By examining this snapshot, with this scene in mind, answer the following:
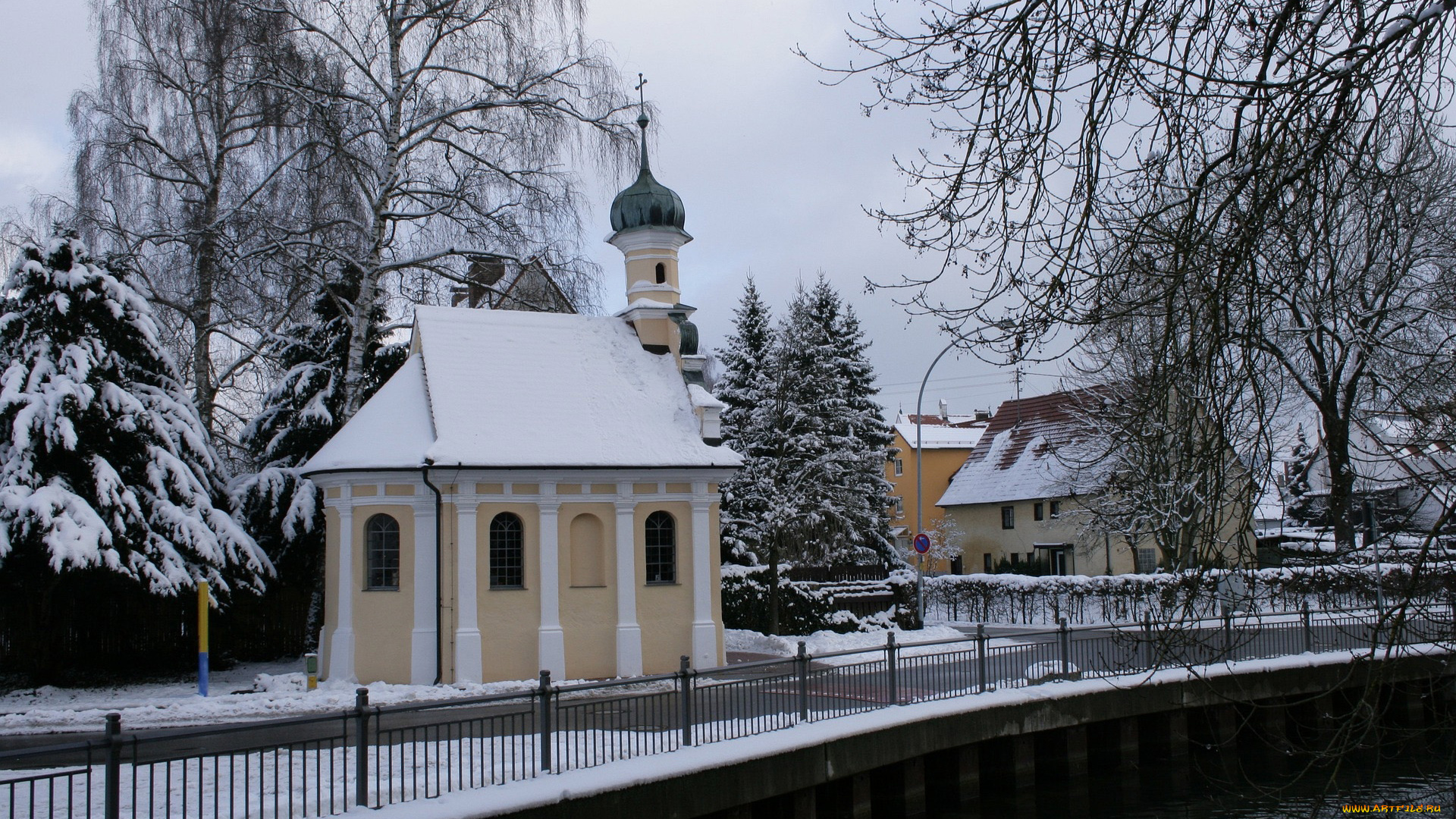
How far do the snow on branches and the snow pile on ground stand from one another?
1837 millimetres

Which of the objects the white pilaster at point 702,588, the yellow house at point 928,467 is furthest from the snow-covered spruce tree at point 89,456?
the yellow house at point 928,467

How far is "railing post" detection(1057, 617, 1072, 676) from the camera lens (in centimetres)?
1633

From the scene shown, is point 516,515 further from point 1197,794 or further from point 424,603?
point 1197,794

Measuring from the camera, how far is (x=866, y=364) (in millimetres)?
37344

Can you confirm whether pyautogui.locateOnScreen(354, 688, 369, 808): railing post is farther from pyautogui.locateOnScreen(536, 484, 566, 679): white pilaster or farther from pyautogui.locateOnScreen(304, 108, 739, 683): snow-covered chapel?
pyautogui.locateOnScreen(536, 484, 566, 679): white pilaster

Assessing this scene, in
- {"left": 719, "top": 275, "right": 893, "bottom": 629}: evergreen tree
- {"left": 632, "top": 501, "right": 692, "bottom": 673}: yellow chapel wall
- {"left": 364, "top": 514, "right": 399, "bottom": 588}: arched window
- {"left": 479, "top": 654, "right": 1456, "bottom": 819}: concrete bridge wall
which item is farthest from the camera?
{"left": 719, "top": 275, "right": 893, "bottom": 629}: evergreen tree

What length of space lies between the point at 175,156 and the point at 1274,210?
23.7 m

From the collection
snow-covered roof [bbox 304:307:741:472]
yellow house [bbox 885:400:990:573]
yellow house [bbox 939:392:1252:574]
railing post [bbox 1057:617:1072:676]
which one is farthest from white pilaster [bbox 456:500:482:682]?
yellow house [bbox 885:400:990:573]

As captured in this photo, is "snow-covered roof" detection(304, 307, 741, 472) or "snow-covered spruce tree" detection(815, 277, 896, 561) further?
"snow-covered spruce tree" detection(815, 277, 896, 561)

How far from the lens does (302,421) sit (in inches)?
950

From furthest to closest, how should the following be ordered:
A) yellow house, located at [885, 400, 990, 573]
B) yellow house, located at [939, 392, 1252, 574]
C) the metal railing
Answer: yellow house, located at [885, 400, 990, 573] < yellow house, located at [939, 392, 1252, 574] < the metal railing

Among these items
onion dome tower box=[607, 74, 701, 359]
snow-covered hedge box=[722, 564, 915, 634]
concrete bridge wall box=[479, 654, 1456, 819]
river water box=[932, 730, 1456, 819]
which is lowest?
river water box=[932, 730, 1456, 819]

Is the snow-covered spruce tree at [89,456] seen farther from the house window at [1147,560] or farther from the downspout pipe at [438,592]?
the house window at [1147,560]

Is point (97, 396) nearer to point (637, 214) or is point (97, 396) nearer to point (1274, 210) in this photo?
point (637, 214)
